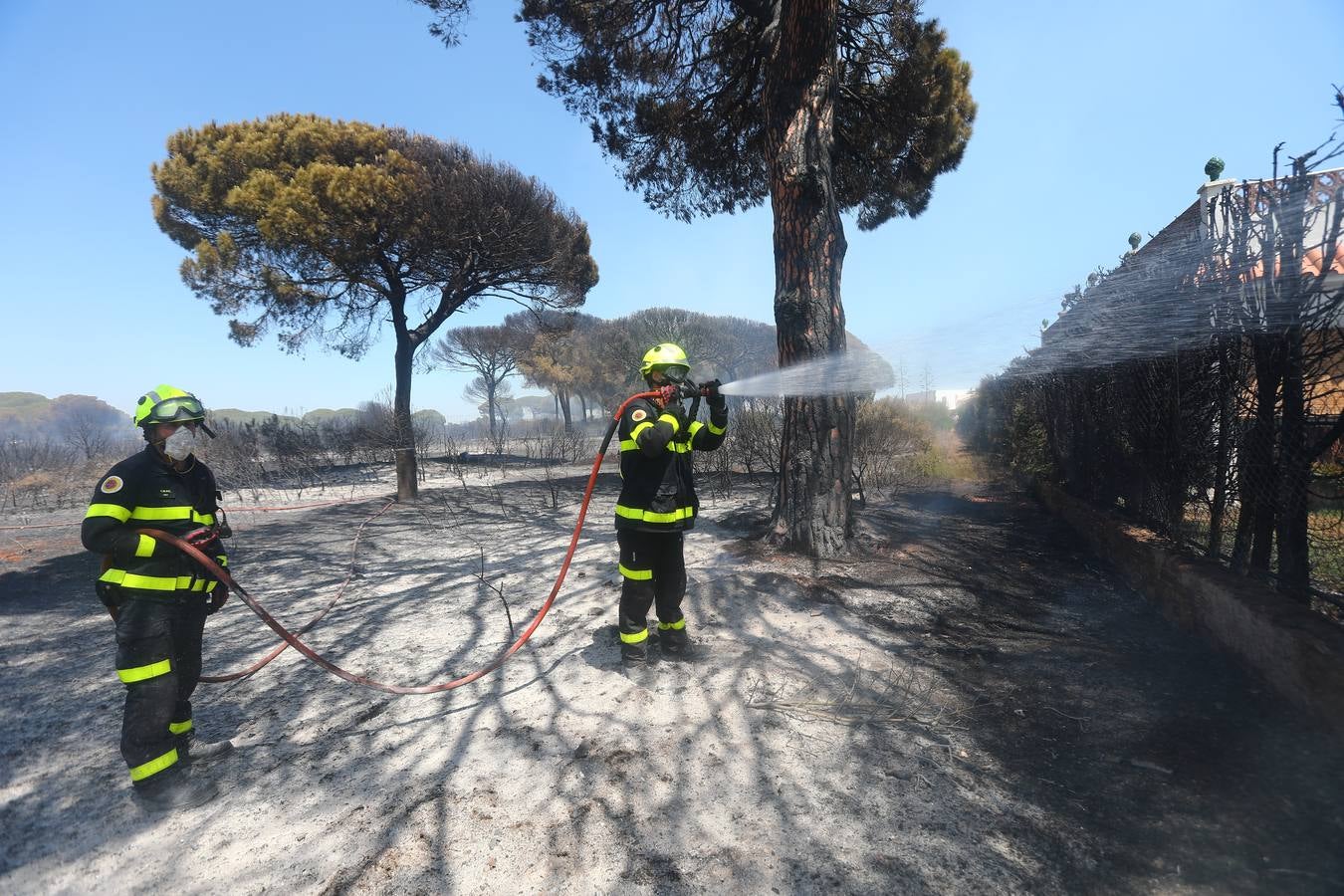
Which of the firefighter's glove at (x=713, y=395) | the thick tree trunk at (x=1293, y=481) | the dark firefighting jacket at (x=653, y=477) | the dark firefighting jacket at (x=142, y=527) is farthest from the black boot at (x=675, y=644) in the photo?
the thick tree trunk at (x=1293, y=481)

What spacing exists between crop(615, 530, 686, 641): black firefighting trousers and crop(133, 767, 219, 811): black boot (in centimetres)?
197

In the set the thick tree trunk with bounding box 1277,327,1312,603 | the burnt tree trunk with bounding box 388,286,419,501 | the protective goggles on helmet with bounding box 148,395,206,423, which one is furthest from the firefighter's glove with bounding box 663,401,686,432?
the burnt tree trunk with bounding box 388,286,419,501

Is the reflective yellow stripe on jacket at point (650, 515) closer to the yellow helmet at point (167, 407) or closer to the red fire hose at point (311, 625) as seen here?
the red fire hose at point (311, 625)

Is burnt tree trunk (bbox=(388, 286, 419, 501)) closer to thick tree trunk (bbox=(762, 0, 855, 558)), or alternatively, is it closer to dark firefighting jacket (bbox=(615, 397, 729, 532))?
thick tree trunk (bbox=(762, 0, 855, 558))

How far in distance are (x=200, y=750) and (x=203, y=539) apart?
3.42 feet

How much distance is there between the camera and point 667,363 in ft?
11.3

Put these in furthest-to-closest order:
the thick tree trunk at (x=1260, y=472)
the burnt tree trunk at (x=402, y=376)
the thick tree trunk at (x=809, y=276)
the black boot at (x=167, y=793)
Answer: the burnt tree trunk at (x=402, y=376)
the thick tree trunk at (x=809, y=276)
the thick tree trunk at (x=1260, y=472)
the black boot at (x=167, y=793)

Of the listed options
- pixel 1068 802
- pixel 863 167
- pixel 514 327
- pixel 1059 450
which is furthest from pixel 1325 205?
pixel 514 327

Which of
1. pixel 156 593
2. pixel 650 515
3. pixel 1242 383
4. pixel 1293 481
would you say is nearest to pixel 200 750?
pixel 156 593

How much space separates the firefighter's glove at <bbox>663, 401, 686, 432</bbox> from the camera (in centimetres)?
335

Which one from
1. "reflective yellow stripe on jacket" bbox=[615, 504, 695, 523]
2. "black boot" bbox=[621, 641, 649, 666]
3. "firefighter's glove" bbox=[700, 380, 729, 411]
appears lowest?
"black boot" bbox=[621, 641, 649, 666]

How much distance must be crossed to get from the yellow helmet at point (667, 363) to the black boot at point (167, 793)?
280cm

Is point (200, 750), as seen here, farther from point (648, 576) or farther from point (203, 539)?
point (648, 576)

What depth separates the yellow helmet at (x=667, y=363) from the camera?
3439 mm
